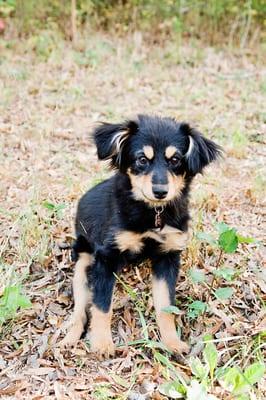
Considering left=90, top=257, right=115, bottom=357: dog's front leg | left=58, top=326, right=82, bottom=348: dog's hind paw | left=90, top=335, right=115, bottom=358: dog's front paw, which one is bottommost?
left=58, top=326, right=82, bottom=348: dog's hind paw

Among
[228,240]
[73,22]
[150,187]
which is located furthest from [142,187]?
[73,22]

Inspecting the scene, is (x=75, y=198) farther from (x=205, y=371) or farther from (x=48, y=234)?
(x=205, y=371)

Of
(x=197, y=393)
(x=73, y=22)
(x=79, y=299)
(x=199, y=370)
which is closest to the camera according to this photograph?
(x=197, y=393)

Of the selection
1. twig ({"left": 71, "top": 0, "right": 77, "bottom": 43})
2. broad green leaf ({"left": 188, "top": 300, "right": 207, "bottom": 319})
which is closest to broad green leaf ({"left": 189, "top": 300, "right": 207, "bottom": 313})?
broad green leaf ({"left": 188, "top": 300, "right": 207, "bottom": 319})

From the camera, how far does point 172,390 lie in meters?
2.69

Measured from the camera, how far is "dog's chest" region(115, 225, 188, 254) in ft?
10.6

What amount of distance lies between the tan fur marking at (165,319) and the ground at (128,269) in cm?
6

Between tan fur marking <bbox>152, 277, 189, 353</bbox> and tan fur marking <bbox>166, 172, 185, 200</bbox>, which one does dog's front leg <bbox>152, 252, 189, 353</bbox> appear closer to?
tan fur marking <bbox>152, 277, 189, 353</bbox>

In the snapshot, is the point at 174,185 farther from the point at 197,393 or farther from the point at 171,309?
the point at 197,393

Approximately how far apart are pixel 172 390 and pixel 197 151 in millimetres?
1279

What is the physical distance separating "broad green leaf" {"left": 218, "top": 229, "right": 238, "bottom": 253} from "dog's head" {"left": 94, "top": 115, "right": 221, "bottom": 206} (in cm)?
35

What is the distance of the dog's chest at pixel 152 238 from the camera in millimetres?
3219

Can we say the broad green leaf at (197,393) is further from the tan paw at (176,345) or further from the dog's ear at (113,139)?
the dog's ear at (113,139)

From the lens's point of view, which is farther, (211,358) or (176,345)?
(176,345)
